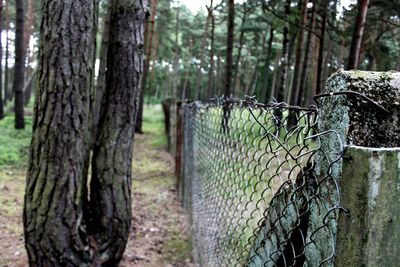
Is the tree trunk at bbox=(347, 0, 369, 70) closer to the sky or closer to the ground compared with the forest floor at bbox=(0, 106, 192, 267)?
closer to the sky

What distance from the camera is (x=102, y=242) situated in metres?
3.97

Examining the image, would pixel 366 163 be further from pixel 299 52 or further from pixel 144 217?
pixel 299 52

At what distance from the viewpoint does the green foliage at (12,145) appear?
28.7ft

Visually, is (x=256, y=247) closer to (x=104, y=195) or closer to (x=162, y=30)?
(x=104, y=195)

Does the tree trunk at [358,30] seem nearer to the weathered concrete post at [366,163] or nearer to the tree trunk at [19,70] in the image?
the weathered concrete post at [366,163]

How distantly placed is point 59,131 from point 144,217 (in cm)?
283

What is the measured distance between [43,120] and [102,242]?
53.2 inches

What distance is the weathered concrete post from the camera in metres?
0.88

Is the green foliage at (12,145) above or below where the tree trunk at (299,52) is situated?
below

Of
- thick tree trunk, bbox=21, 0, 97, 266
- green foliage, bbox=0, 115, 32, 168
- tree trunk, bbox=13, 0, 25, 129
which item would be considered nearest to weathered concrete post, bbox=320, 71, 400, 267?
thick tree trunk, bbox=21, 0, 97, 266

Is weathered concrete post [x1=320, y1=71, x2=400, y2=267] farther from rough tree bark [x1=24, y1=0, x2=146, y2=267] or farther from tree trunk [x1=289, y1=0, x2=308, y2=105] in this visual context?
tree trunk [x1=289, y1=0, x2=308, y2=105]

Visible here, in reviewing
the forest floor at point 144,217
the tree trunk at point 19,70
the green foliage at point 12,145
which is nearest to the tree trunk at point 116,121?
the forest floor at point 144,217

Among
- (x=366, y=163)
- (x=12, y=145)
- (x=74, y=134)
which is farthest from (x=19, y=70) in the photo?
(x=366, y=163)

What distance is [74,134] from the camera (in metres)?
3.44
